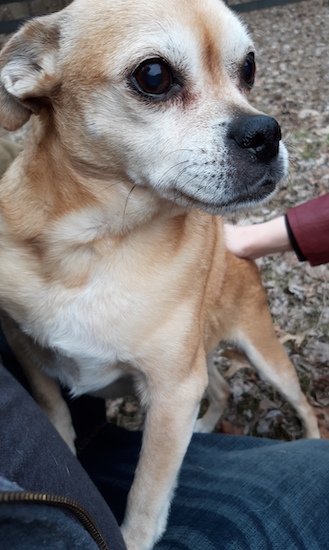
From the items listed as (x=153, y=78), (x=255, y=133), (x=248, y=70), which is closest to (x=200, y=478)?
(x=255, y=133)

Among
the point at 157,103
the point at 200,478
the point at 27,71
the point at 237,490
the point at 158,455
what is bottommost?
the point at 200,478

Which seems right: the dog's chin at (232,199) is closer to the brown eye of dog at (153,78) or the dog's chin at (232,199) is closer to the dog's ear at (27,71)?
the brown eye of dog at (153,78)

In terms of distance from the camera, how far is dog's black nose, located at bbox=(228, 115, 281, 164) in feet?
5.39

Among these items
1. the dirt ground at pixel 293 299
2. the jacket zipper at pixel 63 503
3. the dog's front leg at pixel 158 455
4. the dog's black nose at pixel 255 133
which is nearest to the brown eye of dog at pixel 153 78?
the dog's black nose at pixel 255 133

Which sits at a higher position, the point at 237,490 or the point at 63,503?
the point at 63,503

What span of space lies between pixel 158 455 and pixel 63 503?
0.81 metres

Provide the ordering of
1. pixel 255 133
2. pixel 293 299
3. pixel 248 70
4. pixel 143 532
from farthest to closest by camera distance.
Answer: pixel 293 299 → pixel 248 70 → pixel 143 532 → pixel 255 133

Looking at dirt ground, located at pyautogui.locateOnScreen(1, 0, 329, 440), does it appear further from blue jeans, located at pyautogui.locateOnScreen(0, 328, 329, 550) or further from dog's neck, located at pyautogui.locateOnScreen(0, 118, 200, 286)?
blue jeans, located at pyautogui.locateOnScreen(0, 328, 329, 550)

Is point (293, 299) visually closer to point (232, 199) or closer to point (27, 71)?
point (232, 199)

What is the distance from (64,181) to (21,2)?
29.6 ft

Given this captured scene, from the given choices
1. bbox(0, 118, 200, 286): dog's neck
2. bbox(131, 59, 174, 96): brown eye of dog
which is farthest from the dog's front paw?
bbox(131, 59, 174, 96): brown eye of dog

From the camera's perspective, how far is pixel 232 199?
1.74 meters

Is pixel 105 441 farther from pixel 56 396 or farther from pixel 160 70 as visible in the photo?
pixel 160 70

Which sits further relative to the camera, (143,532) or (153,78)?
(143,532)
